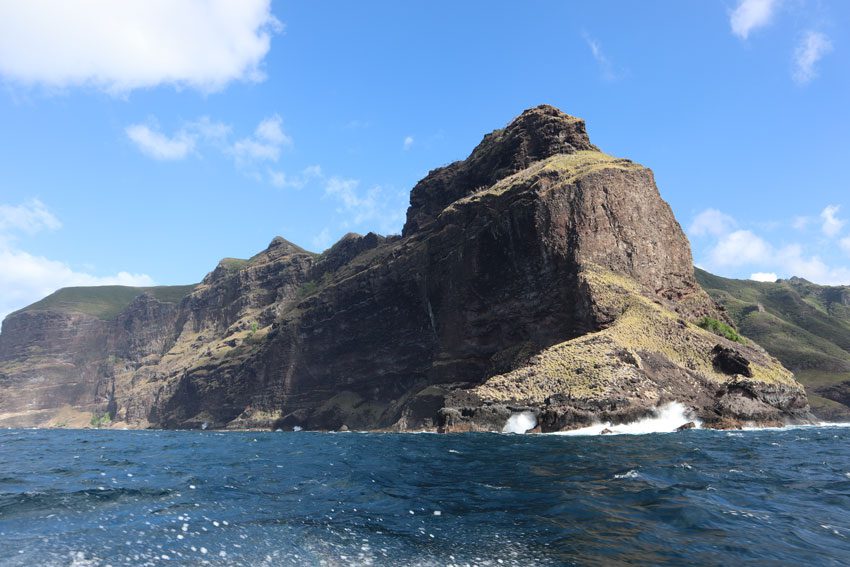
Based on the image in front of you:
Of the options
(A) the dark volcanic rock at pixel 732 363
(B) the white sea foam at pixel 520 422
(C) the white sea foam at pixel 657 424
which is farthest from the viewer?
(A) the dark volcanic rock at pixel 732 363

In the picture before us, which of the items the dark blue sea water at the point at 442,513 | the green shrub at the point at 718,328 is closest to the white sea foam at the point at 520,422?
the dark blue sea water at the point at 442,513

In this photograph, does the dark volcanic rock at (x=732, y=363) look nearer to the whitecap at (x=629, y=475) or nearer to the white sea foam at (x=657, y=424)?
the white sea foam at (x=657, y=424)

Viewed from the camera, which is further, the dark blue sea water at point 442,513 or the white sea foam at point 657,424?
A: the white sea foam at point 657,424

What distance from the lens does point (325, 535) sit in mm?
17109

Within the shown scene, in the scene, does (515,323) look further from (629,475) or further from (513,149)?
(629,475)

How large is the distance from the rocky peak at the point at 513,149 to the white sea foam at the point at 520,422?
70839 mm

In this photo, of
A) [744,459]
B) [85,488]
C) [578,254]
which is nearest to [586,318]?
[578,254]

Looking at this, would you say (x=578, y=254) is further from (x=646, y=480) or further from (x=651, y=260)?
(x=646, y=480)

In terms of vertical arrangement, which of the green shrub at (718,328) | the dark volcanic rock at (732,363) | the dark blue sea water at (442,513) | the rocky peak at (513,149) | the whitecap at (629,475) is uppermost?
the rocky peak at (513,149)

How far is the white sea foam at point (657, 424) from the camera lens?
64250 mm

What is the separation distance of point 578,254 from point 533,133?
152ft

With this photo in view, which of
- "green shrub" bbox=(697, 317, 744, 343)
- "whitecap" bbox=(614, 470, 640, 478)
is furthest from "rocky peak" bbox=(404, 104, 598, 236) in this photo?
"whitecap" bbox=(614, 470, 640, 478)

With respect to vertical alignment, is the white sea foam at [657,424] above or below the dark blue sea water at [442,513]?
above

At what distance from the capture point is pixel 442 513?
64.5ft
